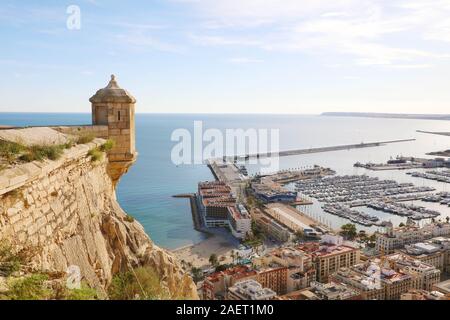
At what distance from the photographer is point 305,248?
19.5m

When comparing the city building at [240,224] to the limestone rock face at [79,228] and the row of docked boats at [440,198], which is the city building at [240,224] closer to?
the limestone rock face at [79,228]

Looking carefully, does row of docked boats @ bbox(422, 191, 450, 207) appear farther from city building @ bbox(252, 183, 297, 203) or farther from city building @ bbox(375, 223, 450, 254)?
city building @ bbox(252, 183, 297, 203)

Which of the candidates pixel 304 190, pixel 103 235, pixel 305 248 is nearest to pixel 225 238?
pixel 305 248

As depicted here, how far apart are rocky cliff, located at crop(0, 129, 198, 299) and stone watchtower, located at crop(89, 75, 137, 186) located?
28cm

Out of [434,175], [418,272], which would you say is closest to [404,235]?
[418,272]

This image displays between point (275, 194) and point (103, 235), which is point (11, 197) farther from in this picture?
point (275, 194)

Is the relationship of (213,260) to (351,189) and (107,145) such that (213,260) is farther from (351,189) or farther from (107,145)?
(351,189)

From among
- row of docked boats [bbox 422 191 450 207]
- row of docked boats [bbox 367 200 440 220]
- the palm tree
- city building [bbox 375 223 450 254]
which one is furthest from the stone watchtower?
row of docked boats [bbox 422 191 450 207]

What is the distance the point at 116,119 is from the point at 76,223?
189cm

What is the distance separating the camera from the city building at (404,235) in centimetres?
2161

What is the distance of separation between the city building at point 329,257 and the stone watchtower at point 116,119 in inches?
555

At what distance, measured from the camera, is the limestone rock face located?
2.75 metres

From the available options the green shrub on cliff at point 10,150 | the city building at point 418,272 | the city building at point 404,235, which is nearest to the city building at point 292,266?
the city building at point 418,272

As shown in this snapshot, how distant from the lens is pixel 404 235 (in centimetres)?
2281
